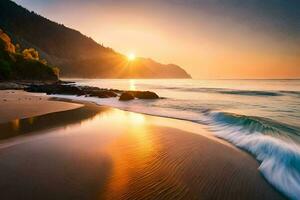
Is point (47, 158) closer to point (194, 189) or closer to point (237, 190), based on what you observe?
point (194, 189)

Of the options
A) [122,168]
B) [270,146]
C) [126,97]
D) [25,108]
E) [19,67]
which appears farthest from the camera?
[19,67]

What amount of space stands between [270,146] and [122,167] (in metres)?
5.98

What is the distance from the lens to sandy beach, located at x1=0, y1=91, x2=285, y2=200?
5.26 metres

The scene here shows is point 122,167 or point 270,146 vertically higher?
point 270,146

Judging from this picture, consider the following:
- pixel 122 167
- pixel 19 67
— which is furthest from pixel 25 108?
pixel 19 67

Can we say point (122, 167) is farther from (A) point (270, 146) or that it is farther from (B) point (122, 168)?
(A) point (270, 146)

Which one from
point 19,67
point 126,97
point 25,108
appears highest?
point 19,67

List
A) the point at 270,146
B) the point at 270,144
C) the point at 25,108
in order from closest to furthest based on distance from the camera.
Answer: the point at 270,146 → the point at 270,144 → the point at 25,108

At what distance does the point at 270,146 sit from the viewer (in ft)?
30.2

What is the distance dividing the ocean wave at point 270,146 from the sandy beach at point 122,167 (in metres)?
A: 0.39

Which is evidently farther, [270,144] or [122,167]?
[270,144]

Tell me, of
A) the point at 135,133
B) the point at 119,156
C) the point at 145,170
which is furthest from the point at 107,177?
the point at 135,133

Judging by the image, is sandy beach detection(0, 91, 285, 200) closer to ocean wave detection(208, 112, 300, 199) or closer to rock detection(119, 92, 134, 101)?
ocean wave detection(208, 112, 300, 199)

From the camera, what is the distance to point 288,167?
Result: 7461 millimetres
